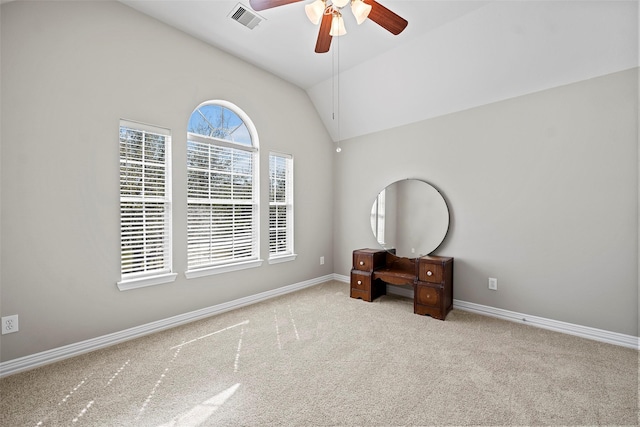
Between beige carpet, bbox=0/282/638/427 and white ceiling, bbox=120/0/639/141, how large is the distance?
8.18 ft

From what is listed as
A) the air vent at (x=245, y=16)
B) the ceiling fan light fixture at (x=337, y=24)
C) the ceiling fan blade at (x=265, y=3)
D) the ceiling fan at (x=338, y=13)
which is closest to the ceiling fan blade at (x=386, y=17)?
the ceiling fan at (x=338, y=13)

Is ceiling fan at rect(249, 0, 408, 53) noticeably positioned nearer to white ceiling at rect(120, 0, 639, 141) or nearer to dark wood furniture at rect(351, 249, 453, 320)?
white ceiling at rect(120, 0, 639, 141)

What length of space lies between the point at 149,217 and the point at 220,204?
77 cm

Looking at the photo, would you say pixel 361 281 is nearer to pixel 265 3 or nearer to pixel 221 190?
pixel 221 190

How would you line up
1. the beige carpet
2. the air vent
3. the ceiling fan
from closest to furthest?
the beige carpet
the ceiling fan
the air vent

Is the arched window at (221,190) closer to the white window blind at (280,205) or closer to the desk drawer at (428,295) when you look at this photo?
the white window blind at (280,205)

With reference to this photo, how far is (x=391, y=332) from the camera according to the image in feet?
9.17

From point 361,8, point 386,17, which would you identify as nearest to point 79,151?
point 361,8

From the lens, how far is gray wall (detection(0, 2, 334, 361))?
6.85 feet

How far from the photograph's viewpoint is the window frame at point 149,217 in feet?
8.48

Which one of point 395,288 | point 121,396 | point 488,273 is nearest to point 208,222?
point 121,396

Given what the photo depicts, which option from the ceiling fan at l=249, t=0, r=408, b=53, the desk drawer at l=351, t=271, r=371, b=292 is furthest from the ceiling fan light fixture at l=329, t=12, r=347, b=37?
the desk drawer at l=351, t=271, r=371, b=292

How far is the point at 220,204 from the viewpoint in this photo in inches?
132

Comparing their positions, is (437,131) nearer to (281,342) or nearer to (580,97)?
(580,97)
